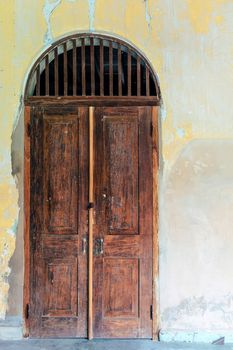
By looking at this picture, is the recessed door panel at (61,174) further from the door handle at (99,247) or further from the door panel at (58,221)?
the door handle at (99,247)

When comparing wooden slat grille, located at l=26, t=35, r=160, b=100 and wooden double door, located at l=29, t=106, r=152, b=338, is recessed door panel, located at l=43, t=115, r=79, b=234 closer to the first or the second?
wooden double door, located at l=29, t=106, r=152, b=338

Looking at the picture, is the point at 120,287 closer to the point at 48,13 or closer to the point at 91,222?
the point at 91,222

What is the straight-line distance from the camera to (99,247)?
332 cm

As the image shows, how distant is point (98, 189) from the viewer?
11.0 feet

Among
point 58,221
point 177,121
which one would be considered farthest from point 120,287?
point 177,121

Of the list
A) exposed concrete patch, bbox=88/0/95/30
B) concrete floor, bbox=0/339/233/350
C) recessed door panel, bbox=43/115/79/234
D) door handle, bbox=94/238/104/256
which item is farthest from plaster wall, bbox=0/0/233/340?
door handle, bbox=94/238/104/256

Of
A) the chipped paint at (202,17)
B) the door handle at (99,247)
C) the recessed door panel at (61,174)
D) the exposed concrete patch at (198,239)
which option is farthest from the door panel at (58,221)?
the chipped paint at (202,17)

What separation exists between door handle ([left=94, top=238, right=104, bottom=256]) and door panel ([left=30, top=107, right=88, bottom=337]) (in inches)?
4.7

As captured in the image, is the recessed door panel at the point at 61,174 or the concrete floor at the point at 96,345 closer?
the concrete floor at the point at 96,345

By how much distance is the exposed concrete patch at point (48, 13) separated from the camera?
3354mm

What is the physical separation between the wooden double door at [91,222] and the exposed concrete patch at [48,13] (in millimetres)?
603

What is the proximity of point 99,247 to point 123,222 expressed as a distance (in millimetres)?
300

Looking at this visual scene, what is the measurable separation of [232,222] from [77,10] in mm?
2300

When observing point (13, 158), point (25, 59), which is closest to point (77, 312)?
point (13, 158)
